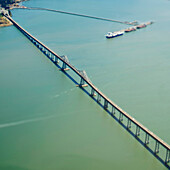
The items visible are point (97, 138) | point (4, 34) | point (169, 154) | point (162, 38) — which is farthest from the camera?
point (4, 34)

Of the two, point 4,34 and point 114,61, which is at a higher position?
point 4,34

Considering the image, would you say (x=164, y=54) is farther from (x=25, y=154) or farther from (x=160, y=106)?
(x=25, y=154)

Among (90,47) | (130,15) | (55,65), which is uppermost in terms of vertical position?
(130,15)

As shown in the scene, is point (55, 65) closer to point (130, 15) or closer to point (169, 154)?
point (169, 154)

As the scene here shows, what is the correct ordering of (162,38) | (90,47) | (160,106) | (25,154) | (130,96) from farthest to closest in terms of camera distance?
(162,38) < (90,47) < (130,96) < (160,106) < (25,154)

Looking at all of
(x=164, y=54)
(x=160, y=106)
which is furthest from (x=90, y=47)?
(x=160, y=106)

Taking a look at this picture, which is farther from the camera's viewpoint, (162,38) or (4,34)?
(4,34)
